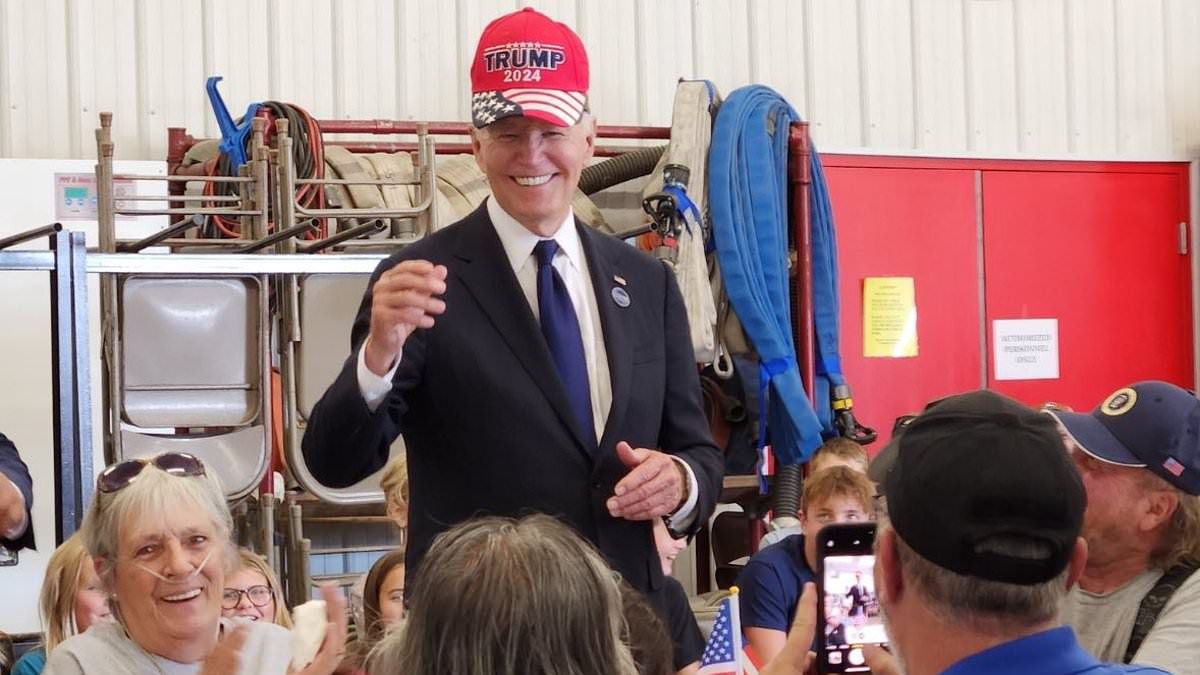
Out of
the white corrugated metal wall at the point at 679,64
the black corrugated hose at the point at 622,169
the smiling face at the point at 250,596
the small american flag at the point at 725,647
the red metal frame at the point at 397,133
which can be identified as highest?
the white corrugated metal wall at the point at 679,64

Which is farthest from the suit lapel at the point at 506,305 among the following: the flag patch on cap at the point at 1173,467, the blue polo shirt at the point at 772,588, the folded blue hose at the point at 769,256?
the folded blue hose at the point at 769,256

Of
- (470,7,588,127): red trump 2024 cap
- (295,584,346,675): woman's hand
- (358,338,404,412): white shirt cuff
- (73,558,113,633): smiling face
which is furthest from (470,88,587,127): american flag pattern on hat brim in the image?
(73,558,113,633): smiling face

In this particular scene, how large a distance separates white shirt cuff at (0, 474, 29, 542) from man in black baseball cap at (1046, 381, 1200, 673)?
1.84 meters

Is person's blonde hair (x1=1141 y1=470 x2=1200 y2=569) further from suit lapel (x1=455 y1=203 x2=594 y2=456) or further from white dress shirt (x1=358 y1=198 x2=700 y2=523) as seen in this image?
suit lapel (x1=455 y1=203 x2=594 y2=456)

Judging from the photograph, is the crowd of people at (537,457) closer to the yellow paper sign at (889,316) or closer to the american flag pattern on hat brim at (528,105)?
the american flag pattern on hat brim at (528,105)

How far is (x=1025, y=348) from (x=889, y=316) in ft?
2.34

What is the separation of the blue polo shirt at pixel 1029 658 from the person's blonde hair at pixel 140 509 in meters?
1.38

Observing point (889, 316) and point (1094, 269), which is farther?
point (1094, 269)

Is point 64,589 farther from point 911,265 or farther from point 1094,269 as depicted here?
point 1094,269

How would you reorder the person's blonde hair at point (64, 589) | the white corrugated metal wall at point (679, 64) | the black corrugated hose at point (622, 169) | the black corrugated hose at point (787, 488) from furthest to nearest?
the black corrugated hose at point (622, 169)
the white corrugated metal wall at point (679, 64)
the black corrugated hose at point (787, 488)
the person's blonde hair at point (64, 589)

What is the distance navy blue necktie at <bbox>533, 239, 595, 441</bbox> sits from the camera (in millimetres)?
2207

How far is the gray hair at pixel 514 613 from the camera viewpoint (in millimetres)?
1476

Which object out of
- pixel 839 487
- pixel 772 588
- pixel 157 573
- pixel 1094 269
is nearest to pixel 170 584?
pixel 157 573

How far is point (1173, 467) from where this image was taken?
234cm
